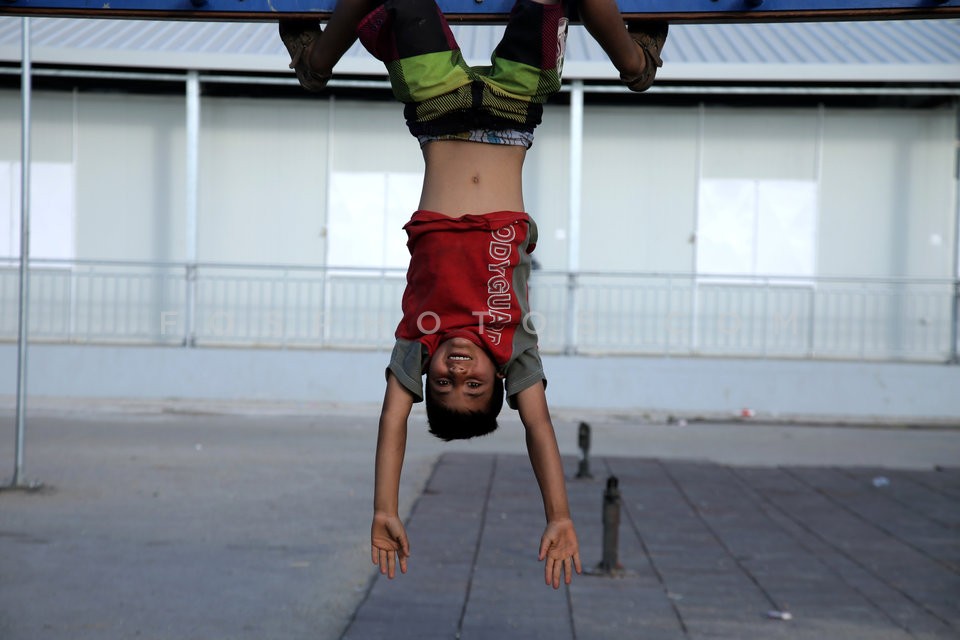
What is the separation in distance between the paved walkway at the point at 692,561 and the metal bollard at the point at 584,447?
6.3 inches

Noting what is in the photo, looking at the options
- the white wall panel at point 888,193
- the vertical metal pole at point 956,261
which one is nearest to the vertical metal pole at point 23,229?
the white wall panel at point 888,193

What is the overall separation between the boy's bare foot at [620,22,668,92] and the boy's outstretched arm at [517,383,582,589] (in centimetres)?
117

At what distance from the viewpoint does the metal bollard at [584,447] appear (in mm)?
11570

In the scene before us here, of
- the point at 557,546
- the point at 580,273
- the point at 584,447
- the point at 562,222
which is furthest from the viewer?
the point at 562,222

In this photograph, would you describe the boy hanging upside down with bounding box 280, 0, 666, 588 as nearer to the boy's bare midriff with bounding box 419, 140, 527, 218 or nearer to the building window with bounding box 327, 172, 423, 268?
the boy's bare midriff with bounding box 419, 140, 527, 218

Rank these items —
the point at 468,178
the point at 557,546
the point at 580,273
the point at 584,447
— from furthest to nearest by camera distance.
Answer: the point at 580,273, the point at 584,447, the point at 557,546, the point at 468,178

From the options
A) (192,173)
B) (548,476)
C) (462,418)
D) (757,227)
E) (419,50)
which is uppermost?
(192,173)

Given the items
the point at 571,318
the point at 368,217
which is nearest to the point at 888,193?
the point at 571,318

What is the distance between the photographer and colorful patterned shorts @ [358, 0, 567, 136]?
370cm

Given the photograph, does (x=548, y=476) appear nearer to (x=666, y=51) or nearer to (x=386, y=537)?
(x=386, y=537)

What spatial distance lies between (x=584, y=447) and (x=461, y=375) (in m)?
8.17

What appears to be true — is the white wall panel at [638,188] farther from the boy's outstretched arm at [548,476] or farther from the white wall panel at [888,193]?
the boy's outstretched arm at [548,476]

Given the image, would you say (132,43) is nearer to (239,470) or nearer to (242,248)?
(242,248)

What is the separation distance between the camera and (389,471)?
3922mm
